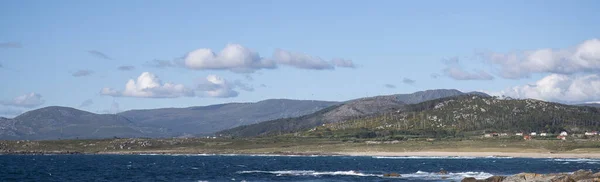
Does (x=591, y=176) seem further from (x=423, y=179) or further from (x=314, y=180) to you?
(x=314, y=180)

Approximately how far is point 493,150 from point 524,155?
15.6 m

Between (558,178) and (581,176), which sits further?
(581,176)

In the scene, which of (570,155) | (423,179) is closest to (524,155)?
(570,155)

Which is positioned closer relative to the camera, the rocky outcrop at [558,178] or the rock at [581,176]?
the rocky outcrop at [558,178]

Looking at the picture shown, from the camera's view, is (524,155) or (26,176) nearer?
(26,176)

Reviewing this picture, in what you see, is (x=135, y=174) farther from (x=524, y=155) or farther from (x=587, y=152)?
(x=587, y=152)

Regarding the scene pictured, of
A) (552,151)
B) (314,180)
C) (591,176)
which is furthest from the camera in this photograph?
(552,151)

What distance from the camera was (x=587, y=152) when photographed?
181m

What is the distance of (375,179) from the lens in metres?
98.9

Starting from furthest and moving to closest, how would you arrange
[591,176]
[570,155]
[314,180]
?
[570,155] → [314,180] → [591,176]

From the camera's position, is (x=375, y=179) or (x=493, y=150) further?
(x=493, y=150)

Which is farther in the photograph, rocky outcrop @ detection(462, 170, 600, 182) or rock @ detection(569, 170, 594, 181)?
rock @ detection(569, 170, 594, 181)

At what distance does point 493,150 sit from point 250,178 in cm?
11100

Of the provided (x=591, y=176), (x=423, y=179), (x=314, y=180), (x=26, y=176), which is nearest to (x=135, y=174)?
(x=26, y=176)
